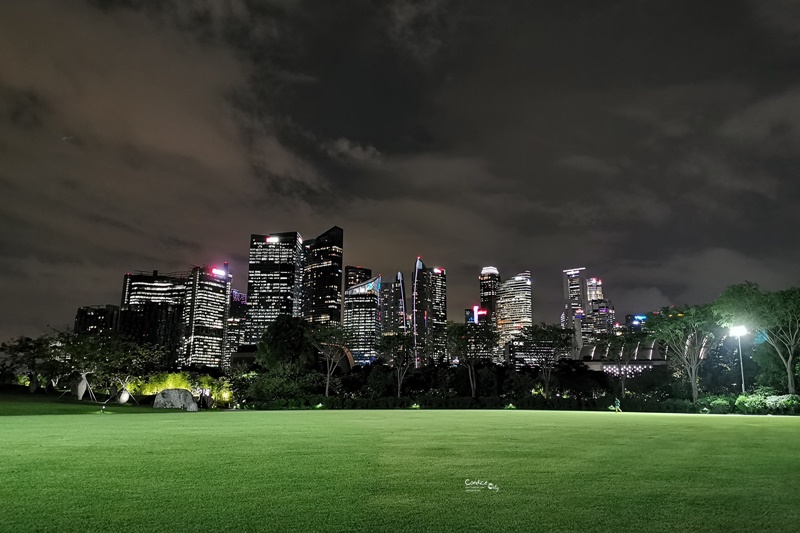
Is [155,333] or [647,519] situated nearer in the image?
[647,519]

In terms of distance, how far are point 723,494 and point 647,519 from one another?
6.53ft

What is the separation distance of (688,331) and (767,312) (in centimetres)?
988

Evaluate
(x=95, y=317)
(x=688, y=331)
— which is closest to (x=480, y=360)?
(x=688, y=331)

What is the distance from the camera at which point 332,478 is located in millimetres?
7926

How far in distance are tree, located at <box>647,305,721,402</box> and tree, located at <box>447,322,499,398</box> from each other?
2208 centimetres

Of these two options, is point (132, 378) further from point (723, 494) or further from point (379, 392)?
point (723, 494)

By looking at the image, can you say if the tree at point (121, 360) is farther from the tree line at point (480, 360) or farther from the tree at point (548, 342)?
the tree at point (548, 342)

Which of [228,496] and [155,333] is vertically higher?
[155,333]

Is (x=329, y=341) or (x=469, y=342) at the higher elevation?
(x=469, y=342)

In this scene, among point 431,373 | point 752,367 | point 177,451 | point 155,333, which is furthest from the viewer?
point 155,333

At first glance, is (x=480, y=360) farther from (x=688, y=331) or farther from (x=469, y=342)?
(x=688, y=331)

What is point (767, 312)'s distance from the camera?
42.4m

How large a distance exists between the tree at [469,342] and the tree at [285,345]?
18243 millimetres

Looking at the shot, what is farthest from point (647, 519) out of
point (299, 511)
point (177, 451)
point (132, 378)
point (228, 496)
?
point (132, 378)
